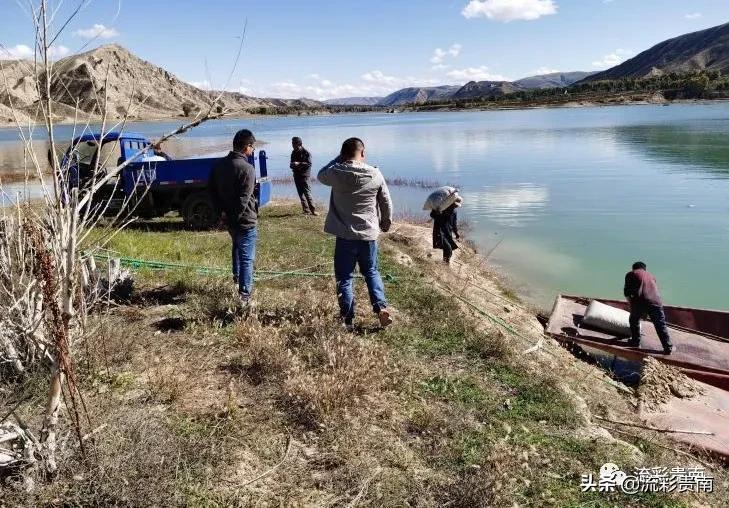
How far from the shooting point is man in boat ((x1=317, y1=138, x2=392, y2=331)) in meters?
5.29

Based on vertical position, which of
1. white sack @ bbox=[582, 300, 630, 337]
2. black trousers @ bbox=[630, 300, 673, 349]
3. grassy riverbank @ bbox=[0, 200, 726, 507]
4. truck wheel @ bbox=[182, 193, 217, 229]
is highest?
truck wheel @ bbox=[182, 193, 217, 229]

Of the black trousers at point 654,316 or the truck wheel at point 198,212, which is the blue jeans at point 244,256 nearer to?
the black trousers at point 654,316

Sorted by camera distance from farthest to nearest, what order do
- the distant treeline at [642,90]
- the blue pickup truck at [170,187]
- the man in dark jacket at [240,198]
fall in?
the distant treeline at [642,90]
the blue pickup truck at [170,187]
the man in dark jacket at [240,198]

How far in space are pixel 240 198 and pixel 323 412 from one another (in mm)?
2657

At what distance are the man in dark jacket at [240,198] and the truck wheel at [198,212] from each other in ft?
19.8

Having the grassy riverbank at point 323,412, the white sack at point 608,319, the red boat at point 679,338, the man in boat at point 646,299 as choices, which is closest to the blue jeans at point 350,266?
the grassy riverbank at point 323,412

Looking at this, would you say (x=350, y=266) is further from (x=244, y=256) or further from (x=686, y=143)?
(x=686, y=143)

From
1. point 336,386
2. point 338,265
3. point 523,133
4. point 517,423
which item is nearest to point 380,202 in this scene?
point 338,265

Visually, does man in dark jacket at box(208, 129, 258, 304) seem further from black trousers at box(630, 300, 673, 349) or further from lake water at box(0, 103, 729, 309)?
black trousers at box(630, 300, 673, 349)

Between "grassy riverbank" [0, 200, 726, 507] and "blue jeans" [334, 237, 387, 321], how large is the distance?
292 millimetres

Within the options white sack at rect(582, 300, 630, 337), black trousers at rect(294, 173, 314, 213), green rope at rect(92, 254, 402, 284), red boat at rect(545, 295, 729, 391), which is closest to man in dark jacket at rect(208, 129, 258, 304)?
green rope at rect(92, 254, 402, 284)

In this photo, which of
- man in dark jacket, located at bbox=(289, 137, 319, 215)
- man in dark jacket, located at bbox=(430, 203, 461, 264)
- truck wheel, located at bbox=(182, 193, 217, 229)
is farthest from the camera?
man in dark jacket, located at bbox=(289, 137, 319, 215)

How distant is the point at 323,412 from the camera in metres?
4.09

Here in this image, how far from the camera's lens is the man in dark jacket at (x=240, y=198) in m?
5.75
